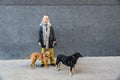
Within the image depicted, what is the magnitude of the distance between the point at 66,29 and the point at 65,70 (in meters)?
2.47

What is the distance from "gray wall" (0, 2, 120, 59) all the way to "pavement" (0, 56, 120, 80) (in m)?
0.48

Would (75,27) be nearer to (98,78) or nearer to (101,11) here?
(101,11)

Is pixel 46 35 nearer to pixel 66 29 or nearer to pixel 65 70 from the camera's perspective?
pixel 65 70

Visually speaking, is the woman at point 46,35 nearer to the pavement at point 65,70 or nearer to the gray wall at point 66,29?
the pavement at point 65,70

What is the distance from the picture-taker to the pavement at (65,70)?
8500 mm

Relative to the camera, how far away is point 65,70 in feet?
30.9

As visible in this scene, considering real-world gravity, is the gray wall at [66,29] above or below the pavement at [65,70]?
above

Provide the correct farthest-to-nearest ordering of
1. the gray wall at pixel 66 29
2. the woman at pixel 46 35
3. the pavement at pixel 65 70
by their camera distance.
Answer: the gray wall at pixel 66 29 < the woman at pixel 46 35 < the pavement at pixel 65 70

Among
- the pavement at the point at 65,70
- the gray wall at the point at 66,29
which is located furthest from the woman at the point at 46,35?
the gray wall at the point at 66,29

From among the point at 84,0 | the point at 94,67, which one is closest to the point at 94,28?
the point at 84,0

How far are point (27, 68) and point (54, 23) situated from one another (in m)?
2.35

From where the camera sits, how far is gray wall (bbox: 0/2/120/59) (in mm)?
11227

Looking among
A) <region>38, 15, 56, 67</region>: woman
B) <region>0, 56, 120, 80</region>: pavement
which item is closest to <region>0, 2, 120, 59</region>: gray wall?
<region>0, 56, 120, 80</region>: pavement

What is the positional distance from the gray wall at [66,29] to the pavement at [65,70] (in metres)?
0.48
